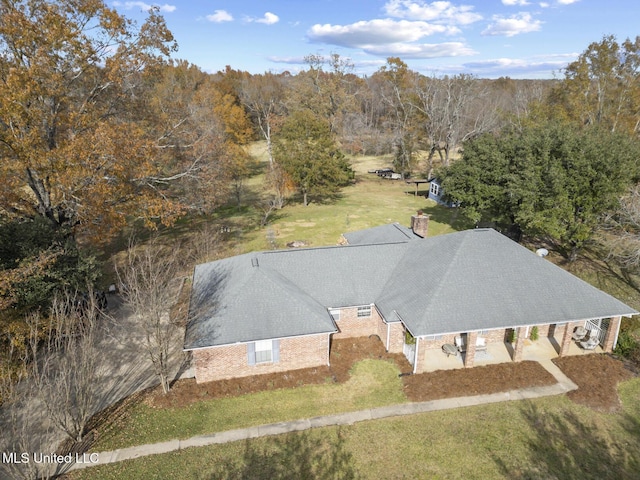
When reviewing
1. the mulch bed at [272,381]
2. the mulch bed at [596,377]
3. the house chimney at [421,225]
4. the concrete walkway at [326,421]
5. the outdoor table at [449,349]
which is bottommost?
the mulch bed at [596,377]

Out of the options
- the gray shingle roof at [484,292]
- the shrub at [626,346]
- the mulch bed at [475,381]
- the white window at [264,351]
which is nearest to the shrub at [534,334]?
the mulch bed at [475,381]

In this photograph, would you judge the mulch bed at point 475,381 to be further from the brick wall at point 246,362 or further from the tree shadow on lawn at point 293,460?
the tree shadow on lawn at point 293,460

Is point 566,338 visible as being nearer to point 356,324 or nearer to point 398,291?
point 398,291

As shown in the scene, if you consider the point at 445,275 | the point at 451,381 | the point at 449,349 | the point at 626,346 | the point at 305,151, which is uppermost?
the point at 305,151

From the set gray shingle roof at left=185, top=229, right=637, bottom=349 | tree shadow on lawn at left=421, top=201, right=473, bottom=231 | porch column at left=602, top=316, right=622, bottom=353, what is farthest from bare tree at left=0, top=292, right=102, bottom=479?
tree shadow on lawn at left=421, top=201, right=473, bottom=231

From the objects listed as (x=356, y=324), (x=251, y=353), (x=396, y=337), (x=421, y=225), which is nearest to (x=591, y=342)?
(x=396, y=337)

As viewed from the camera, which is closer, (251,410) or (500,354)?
(251,410)

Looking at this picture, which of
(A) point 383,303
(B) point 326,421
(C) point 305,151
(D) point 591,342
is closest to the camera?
(B) point 326,421
